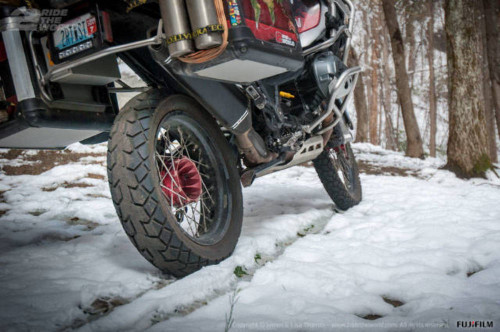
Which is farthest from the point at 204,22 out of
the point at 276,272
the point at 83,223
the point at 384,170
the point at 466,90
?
the point at 384,170

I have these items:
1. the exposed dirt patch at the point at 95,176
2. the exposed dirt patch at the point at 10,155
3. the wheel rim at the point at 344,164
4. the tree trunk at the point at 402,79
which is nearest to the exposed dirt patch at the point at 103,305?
the wheel rim at the point at 344,164

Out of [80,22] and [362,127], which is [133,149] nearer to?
[80,22]

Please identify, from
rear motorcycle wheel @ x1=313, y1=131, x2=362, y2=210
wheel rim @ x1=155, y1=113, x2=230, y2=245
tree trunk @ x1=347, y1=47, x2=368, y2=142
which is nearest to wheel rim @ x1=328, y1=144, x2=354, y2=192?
rear motorcycle wheel @ x1=313, y1=131, x2=362, y2=210

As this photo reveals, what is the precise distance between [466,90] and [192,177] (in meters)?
4.68

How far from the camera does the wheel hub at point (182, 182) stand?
182 cm

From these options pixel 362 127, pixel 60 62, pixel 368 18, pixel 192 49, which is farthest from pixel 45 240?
pixel 368 18

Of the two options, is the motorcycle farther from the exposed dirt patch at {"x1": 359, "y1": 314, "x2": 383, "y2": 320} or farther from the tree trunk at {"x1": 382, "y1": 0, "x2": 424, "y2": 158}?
the tree trunk at {"x1": 382, "y1": 0, "x2": 424, "y2": 158}

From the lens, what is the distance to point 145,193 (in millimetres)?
1517

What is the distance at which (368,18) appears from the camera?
1700 centimetres

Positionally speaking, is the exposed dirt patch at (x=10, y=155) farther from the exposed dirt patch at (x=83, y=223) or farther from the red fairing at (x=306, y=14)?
the red fairing at (x=306, y=14)

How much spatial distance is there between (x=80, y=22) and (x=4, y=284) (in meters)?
1.11

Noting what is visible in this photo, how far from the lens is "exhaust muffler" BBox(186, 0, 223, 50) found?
1.46 meters

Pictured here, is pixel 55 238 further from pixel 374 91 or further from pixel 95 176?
pixel 374 91

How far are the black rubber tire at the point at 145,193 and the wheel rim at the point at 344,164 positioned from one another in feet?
6.65
